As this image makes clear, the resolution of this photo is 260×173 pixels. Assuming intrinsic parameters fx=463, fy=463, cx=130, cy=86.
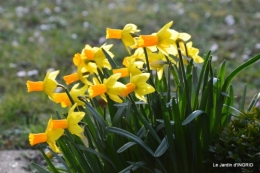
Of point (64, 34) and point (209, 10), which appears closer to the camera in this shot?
point (64, 34)

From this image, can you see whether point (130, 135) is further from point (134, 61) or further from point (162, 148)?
point (134, 61)

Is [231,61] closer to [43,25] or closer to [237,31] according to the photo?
[237,31]

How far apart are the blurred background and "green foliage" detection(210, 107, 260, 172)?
62.3 inches

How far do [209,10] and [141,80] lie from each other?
4.11m

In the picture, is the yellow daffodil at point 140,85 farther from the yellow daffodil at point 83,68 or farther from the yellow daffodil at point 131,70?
the yellow daffodil at point 83,68

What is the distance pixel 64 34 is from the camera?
16.4 ft

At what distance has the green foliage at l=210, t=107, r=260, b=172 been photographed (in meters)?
1.65

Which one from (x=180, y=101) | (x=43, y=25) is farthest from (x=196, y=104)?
(x=43, y=25)

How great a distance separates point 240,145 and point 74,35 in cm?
344

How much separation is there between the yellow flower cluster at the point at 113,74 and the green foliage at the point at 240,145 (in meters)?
0.33

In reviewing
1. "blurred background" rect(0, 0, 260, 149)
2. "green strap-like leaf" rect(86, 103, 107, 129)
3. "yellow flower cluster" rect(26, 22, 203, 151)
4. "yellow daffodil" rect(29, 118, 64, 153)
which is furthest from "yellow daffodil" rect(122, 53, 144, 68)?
"blurred background" rect(0, 0, 260, 149)

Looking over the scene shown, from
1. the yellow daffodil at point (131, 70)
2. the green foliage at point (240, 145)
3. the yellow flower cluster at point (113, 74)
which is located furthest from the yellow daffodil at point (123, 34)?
the green foliage at point (240, 145)

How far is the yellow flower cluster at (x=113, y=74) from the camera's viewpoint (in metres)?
1.66

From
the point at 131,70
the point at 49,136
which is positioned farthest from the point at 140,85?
the point at 49,136
